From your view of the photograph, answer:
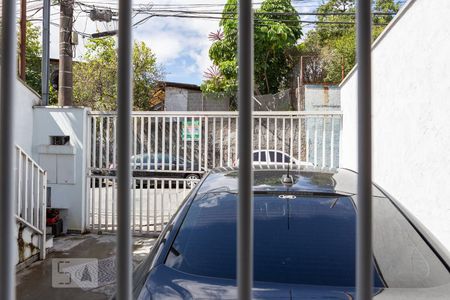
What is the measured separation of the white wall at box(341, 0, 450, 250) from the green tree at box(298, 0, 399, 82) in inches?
344

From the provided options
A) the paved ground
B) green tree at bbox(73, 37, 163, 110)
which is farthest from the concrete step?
green tree at bbox(73, 37, 163, 110)

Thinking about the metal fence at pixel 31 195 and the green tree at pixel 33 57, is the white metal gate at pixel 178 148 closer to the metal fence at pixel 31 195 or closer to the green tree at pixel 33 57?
the metal fence at pixel 31 195

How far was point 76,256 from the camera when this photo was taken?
514cm

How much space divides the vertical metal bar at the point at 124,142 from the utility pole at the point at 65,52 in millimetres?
6786

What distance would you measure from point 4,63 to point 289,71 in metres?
15.5

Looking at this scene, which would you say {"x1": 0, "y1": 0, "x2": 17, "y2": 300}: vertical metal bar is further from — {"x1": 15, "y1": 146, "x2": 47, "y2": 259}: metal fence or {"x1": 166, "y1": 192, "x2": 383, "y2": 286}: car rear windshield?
{"x1": 15, "y1": 146, "x2": 47, "y2": 259}: metal fence

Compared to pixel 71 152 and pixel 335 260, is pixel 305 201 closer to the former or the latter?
pixel 335 260

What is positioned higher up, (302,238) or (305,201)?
(305,201)

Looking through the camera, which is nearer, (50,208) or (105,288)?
(105,288)

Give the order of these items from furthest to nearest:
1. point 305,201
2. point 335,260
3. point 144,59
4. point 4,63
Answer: point 144,59
point 305,201
point 335,260
point 4,63

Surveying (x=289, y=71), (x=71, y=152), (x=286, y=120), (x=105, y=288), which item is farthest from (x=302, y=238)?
(x=289, y=71)

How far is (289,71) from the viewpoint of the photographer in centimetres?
1554

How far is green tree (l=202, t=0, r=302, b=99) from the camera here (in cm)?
1368

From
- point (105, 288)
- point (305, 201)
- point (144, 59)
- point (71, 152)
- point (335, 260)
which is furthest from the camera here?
point (144, 59)
